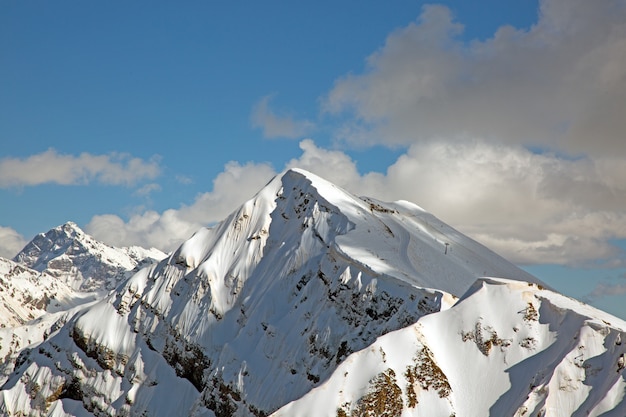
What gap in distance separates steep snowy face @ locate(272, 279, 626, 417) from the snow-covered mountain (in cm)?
15

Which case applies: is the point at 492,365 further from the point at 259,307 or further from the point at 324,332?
the point at 259,307

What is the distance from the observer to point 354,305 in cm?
10631

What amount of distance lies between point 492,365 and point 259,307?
52.9 m

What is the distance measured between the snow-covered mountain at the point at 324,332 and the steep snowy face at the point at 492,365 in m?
0.15

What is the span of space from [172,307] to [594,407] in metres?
88.2

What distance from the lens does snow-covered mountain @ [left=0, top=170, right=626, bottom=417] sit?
78750 millimetres

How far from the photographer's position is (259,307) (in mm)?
126375

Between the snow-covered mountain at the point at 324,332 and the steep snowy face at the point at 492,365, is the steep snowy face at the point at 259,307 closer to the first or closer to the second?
the snow-covered mountain at the point at 324,332

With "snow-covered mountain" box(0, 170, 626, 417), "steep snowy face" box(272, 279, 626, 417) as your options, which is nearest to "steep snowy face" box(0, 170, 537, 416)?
"snow-covered mountain" box(0, 170, 626, 417)

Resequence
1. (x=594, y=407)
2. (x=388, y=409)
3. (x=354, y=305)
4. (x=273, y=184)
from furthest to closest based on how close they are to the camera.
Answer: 1. (x=273, y=184)
2. (x=354, y=305)
3. (x=388, y=409)
4. (x=594, y=407)

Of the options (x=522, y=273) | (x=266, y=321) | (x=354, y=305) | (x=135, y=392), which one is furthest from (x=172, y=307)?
(x=522, y=273)

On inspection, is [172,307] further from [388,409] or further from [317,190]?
[388,409]

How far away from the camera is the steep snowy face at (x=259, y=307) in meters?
108

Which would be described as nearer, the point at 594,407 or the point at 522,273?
the point at 594,407
